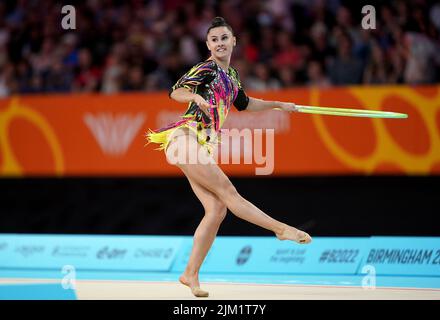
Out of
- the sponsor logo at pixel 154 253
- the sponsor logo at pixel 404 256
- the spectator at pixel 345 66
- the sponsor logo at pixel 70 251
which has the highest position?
the spectator at pixel 345 66

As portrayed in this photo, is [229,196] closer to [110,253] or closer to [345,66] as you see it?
[110,253]

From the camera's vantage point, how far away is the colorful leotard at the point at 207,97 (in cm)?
537

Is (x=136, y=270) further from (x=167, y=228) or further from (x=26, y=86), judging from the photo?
(x=26, y=86)

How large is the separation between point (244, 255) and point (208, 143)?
1.96 m

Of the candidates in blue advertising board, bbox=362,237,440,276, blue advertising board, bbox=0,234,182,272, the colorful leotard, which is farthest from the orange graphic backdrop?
the colorful leotard

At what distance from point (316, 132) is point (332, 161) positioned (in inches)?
15.3

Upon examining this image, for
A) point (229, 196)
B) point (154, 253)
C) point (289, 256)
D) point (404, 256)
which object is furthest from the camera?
point (154, 253)

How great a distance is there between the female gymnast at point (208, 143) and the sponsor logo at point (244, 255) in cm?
165

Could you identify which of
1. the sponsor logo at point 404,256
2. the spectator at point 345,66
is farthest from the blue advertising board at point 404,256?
the spectator at point 345,66

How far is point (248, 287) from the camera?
6.21 m

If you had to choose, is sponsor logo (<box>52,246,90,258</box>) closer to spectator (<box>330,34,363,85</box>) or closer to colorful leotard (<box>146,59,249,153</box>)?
colorful leotard (<box>146,59,249,153</box>)

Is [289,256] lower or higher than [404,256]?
lower

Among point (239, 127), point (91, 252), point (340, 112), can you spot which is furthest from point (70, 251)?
point (340, 112)

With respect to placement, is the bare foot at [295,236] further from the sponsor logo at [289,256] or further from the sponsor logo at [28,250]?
the sponsor logo at [28,250]
